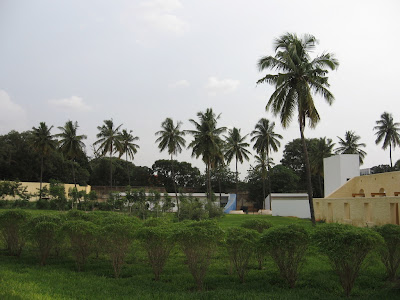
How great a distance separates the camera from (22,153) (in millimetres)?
45844

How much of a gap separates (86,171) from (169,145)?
1992 cm

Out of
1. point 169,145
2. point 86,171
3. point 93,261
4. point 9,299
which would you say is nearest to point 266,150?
point 169,145

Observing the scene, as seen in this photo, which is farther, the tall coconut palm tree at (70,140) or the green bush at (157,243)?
the tall coconut palm tree at (70,140)

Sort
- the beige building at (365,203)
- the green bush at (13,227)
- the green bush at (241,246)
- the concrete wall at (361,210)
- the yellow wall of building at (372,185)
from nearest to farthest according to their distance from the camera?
the green bush at (241,246) < the green bush at (13,227) < the concrete wall at (361,210) < the beige building at (365,203) < the yellow wall of building at (372,185)

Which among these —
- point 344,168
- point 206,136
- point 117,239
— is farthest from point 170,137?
point 117,239

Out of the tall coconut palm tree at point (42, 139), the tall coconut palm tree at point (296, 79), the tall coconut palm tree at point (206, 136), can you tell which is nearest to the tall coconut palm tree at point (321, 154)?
the tall coconut palm tree at point (206, 136)

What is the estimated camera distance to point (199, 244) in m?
7.08

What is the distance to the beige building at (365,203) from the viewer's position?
16.2m

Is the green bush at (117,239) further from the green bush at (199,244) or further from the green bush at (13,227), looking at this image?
the green bush at (13,227)

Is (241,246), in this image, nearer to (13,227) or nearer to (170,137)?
(13,227)

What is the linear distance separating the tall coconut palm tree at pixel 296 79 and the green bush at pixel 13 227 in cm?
1259

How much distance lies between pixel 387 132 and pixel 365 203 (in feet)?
83.2

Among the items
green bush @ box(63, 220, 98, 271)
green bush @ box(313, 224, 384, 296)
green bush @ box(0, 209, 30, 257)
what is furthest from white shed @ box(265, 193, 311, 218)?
green bush @ box(313, 224, 384, 296)

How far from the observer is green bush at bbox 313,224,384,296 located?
254 inches
